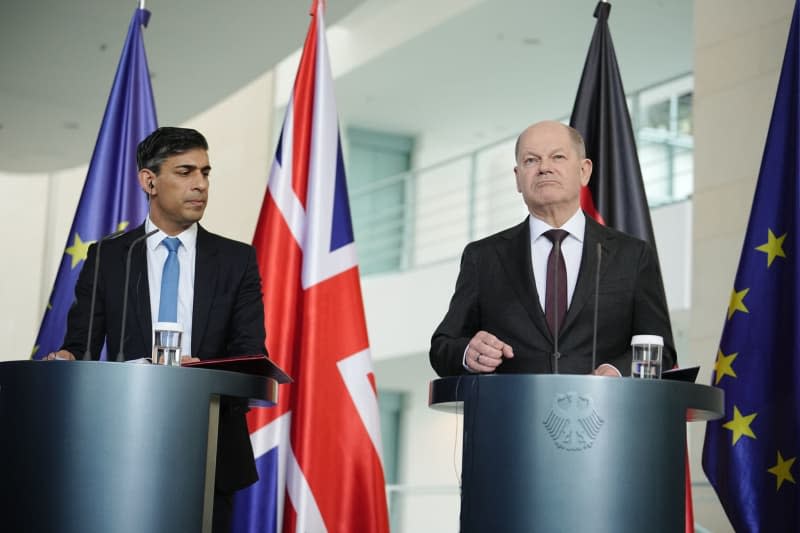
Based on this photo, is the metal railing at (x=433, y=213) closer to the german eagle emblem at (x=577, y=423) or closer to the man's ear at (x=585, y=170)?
the man's ear at (x=585, y=170)

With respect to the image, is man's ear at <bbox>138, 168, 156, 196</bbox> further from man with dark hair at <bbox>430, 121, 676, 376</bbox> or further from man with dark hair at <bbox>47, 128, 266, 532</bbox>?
man with dark hair at <bbox>430, 121, 676, 376</bbox>

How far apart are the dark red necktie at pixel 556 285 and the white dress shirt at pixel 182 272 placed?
97 cm

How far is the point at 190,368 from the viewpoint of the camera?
8.16 feet

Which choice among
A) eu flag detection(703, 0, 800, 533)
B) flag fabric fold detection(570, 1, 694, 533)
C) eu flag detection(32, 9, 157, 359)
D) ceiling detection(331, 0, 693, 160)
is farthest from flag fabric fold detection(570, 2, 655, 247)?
ceiling detection(331, 0, 693, 160)

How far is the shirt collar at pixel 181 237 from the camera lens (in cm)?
321

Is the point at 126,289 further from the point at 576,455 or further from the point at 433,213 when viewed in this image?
the point at 433,213

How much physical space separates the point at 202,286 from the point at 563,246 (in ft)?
3.23

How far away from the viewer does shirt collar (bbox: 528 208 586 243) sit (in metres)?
2.98

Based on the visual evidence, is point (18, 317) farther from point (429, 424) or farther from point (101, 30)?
point (429, 424)

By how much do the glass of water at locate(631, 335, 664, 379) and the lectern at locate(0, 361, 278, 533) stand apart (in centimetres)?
95

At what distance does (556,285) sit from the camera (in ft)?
9.32

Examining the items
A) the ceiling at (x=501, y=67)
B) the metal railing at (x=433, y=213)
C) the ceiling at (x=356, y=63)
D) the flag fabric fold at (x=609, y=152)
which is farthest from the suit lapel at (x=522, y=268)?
the metal railing at (x=433, y=213)

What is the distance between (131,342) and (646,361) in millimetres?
1388

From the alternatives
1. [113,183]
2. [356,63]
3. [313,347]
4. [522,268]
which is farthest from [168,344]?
[356,63]
